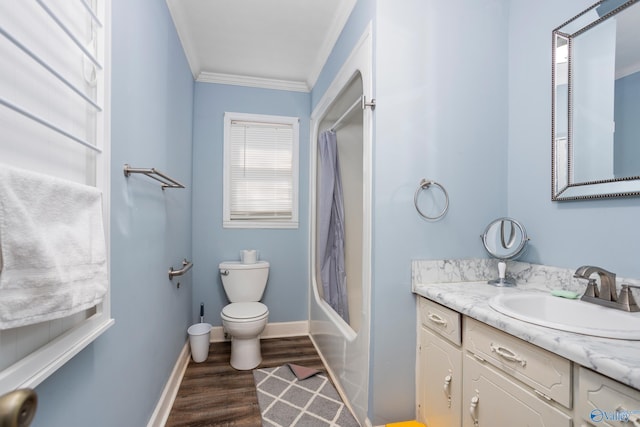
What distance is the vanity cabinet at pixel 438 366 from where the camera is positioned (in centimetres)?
124

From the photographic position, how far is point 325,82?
240 centimetres

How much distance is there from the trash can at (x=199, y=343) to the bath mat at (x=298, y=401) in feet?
1.51

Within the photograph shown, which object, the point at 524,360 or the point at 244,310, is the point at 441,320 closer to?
the point at 524,360

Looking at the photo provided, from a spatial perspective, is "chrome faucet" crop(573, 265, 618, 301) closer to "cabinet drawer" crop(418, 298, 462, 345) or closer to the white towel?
"cabinet drawer" crop(418, 298, 462, 345)

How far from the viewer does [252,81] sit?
111 inches

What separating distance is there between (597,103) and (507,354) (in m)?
1.10

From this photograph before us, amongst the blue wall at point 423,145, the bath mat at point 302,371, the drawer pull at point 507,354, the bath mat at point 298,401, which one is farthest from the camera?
the bath mat at point 302,371

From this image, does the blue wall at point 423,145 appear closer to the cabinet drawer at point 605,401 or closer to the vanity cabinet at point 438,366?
the vanity cabinet at point 438,366

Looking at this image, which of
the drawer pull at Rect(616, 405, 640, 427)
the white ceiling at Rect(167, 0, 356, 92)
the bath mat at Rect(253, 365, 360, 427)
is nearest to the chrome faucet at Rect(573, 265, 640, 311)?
the drawer pull at Rect(616, 405, 640, 427)

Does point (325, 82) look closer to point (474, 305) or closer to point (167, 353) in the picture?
point (474, 305)

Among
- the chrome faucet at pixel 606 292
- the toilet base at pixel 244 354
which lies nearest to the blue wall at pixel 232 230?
the toilet base at pixel 244 354

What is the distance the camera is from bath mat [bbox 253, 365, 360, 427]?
1.69 meters

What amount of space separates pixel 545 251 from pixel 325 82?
1.89 metres

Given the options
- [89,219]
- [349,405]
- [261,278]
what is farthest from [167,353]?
[89,219]
